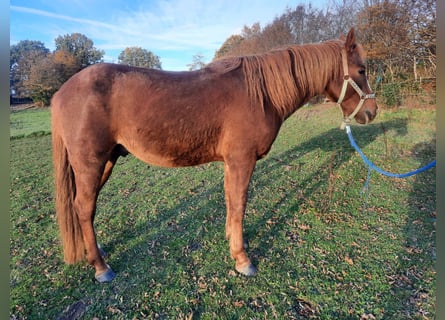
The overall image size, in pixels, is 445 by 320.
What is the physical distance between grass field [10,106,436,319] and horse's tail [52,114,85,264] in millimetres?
224

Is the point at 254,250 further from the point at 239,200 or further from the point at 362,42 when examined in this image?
the point at 362,42

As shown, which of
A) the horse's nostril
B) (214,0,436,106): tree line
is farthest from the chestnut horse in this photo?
(214,0,436,106): tree line

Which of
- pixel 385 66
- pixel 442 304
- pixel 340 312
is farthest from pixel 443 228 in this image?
pixel 385 66

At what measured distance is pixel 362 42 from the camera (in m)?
14.3

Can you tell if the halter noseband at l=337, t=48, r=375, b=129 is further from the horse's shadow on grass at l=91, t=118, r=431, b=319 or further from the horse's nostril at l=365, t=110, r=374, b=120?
the horse's shadow on grass at l=91, t=118, r=431, b=319

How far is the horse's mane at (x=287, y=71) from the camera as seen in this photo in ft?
9.32

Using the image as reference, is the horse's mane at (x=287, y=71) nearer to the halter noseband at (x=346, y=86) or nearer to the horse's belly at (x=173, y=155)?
the halter noseband at (x=346, y=86)

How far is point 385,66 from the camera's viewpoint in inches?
562

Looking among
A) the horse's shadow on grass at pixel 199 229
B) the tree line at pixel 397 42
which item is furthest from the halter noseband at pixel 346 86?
the tree line at pixel 397 42

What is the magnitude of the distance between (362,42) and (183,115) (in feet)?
52.2

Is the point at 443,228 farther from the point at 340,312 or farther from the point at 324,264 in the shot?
the point at 324,264

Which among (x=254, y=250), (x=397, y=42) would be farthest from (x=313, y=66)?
(x=397, y=42)

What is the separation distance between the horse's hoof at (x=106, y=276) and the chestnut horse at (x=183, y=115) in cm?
1

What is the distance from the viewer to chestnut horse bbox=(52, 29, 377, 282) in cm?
252
